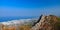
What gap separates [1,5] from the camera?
177 centimetres

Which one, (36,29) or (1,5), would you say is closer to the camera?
(36,29)

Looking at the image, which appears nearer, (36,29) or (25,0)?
(36,29)

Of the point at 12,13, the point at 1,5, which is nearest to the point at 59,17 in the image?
the point at 12,13

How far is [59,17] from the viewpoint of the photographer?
1.73 m

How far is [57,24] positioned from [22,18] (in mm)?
457

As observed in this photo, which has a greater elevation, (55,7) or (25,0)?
(25,0)

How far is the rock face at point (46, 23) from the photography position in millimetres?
1598

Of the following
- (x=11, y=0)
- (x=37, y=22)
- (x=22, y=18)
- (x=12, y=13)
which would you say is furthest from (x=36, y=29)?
(x=11, y=0)

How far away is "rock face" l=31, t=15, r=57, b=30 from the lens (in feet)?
5.24

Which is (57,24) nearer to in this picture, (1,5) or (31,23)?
(31,23)

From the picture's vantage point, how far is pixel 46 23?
1.62m

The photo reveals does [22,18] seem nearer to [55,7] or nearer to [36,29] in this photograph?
[36,29]

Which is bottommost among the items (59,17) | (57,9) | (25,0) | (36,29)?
(36,29)

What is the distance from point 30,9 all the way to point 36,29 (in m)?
0.32
